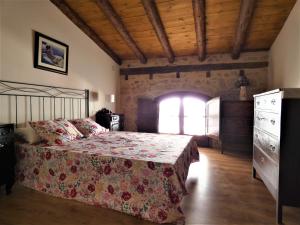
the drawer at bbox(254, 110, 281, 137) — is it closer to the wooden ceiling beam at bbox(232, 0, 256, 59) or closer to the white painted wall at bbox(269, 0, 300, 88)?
the white painted wall at bbox(269, 0, 300, 88)

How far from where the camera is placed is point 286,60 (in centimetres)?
330

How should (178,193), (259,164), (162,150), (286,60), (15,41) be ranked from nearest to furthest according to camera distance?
(178,193)
(162,150)
(259,164)
(15,41)
(286,60)

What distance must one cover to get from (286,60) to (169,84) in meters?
2.74

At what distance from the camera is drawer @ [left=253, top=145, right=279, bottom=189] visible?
181 cm

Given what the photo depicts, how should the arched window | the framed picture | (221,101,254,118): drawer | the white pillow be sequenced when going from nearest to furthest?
the white pillow → the framed picture → (221,101,254,118): drawer → the arched window

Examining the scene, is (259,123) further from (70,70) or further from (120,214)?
(70,70)

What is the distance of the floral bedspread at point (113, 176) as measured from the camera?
162 cm

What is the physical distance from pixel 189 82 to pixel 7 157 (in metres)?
4.29

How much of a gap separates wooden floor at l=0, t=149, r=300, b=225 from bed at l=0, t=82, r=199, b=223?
0.37ft

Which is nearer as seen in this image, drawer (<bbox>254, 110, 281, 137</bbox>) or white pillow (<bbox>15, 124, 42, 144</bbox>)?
drawer (<bbox>254, 110, 281, 137</bbox>)

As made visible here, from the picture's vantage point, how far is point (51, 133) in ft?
8.30

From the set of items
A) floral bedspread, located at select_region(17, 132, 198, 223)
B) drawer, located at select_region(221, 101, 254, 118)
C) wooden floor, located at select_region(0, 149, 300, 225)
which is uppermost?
drawer, located at select_region(221, 101, 254, 118)

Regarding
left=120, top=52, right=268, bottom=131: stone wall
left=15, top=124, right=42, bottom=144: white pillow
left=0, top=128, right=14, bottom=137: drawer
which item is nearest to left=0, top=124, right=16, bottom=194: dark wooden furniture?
left=0, top=128, right=14, bottom=137: drawer

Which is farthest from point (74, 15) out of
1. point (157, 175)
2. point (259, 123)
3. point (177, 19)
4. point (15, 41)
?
point (259, 123)
